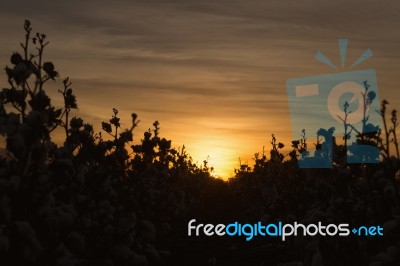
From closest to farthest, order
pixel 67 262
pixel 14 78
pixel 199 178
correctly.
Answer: pixel 67 262
pixel 14 78
pixel 199 178

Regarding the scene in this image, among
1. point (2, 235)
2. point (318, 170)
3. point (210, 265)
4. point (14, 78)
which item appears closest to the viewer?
point (2, 235)

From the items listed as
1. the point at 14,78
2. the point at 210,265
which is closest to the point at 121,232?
the point at 14,78

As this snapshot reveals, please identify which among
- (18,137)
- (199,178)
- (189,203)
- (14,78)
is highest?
(199,178)

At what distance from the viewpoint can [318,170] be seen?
9.73 m

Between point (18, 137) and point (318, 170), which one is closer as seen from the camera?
point (18, 137)

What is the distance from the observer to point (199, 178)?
34.7 meters

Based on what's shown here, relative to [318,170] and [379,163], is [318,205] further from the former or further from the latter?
[379,163]

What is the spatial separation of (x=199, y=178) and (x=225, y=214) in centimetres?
868

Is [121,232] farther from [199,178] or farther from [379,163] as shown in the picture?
[199,178]

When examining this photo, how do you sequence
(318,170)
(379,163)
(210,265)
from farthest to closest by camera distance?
(210,265), (318,170), (379,163)

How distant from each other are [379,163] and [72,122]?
4478 millimetres

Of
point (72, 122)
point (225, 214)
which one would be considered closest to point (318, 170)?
point (72, 122)

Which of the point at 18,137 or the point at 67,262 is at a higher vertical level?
the point at 18,137

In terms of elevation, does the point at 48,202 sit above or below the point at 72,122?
below
